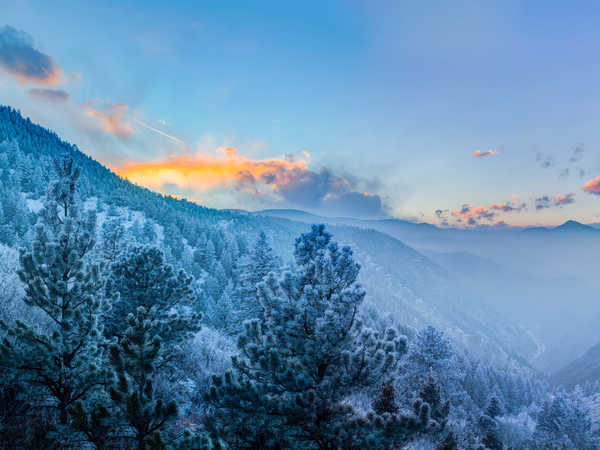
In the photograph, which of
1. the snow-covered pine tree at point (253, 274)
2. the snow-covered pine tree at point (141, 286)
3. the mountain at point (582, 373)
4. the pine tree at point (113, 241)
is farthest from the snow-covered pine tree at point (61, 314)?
the mountain at point (582, 373)

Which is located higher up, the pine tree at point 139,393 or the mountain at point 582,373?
the pine tree at point 139,393

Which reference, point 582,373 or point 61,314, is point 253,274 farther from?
point 582,373

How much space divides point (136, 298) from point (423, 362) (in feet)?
82.8

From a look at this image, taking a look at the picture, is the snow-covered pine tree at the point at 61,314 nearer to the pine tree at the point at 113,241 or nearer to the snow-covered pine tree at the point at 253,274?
the pine tree at the point at 113,241

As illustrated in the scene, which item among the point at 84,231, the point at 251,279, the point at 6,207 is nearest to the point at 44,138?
the point at 6,207

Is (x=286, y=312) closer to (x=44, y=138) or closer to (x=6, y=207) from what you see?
(x=6, y=207)

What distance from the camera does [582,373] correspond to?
117m

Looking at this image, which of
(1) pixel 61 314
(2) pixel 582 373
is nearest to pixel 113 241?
(1) pixel 61 314

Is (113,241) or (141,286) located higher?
(113,241)

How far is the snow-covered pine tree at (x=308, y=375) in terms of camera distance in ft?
18.7

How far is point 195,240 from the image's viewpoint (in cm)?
7469

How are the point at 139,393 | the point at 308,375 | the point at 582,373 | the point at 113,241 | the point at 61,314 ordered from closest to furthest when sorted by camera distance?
1. the point at 139,393
2. the point at 308,375
3. the point at 61,314
4. the point at 113,241
5. the point at 582,373

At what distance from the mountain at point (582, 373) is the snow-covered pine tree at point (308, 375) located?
14605 centimetres

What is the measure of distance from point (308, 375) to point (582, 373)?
562 feet
